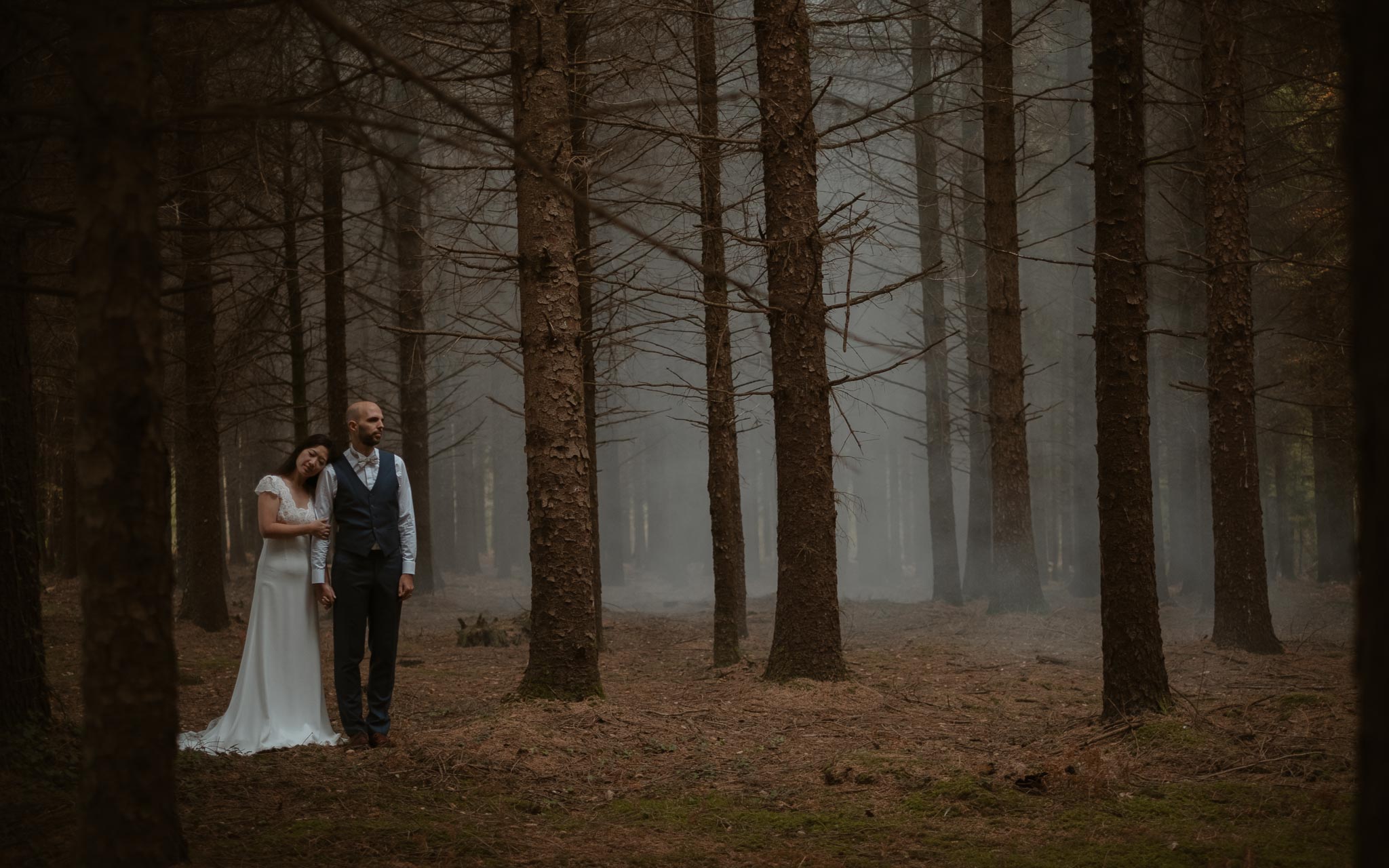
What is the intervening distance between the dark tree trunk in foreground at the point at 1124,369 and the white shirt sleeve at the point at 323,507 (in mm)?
5020

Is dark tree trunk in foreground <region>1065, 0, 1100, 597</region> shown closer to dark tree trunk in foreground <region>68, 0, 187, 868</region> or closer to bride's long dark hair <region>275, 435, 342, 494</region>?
bride's long dark hair <region>275, 435, 342, 494</region>

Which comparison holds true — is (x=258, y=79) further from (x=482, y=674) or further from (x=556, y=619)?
(x=482, y=674)

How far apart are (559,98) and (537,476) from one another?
9.61ft

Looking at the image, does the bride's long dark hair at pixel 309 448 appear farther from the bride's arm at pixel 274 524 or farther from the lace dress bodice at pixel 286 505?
the bride's arm at pixel 274 524

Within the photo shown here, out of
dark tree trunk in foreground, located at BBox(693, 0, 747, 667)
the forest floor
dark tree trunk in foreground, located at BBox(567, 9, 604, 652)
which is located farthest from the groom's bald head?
dark tree trunk in foreground, located at BBox(693, 0, 747, 667)

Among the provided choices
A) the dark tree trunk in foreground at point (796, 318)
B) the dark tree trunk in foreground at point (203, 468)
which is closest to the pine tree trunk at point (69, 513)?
the dark tree trunk in foreground at point (203, 468)

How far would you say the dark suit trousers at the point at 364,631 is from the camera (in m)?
6.37

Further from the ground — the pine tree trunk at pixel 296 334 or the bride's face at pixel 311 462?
the pine tree trunk at pixel 296 334

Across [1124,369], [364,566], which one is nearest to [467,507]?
[364,566]

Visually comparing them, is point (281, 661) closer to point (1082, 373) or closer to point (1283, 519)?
point (1082, 373)

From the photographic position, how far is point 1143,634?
20.3 ft

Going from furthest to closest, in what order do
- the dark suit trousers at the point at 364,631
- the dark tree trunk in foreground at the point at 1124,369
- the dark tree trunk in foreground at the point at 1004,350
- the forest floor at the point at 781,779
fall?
the dark tree trunk in foreground at the point at 1004,350
the dark suit trousers at the point at 364,631
the dark tree trunk in foreground at the point at 1124,369
the forest floor at the point at 781,779

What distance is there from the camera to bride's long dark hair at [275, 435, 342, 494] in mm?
6668

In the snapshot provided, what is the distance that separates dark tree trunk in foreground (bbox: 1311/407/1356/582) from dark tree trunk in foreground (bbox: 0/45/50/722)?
52.0 ft
